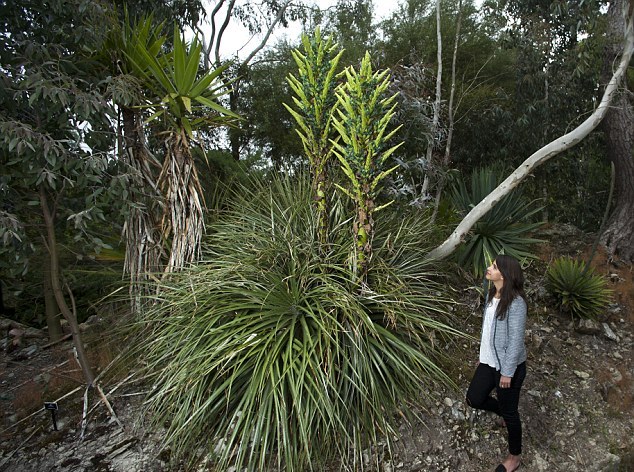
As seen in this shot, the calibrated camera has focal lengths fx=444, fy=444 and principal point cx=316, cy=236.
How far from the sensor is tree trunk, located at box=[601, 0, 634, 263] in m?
6.76

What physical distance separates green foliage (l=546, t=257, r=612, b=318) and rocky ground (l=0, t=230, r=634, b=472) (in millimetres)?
367

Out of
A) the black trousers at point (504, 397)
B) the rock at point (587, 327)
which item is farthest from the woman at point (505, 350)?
the rock at point (587, 327)

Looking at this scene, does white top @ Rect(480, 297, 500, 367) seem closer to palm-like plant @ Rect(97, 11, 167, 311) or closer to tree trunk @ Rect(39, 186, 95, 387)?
palm-like plant @ Rect(97, 11, 167, 311)

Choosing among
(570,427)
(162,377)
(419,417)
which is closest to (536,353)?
(570,427)

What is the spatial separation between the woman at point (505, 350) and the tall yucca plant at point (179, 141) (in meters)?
2.78

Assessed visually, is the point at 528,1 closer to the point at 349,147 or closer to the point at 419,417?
the point at 349,147

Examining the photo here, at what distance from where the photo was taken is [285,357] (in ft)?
10.3

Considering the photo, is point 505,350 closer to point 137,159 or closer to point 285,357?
point 285,357

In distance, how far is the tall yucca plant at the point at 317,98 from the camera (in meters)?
3.59

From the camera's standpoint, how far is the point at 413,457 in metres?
3.26

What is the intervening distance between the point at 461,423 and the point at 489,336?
93 centimetres

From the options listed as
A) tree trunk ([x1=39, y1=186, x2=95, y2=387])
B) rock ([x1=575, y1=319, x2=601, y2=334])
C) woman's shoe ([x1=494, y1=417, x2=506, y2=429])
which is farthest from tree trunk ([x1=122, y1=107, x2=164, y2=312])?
rock ([x1=575, y1=319, x2=601, y2=334])

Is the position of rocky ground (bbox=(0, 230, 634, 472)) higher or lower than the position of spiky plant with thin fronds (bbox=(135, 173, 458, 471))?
lower

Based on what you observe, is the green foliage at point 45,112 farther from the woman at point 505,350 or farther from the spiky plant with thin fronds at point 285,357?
the woman at point 505,350
